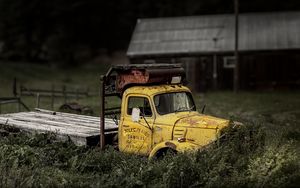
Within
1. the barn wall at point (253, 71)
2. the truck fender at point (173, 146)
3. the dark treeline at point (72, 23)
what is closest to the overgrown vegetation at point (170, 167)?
the truck fender at point (173, 146)

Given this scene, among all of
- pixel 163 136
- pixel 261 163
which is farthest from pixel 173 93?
pixel 261 163

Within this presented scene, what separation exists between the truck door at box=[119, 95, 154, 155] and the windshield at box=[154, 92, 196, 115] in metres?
0.25

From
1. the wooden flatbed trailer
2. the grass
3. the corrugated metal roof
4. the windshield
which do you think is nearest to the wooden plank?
the wooden flatbed trailer

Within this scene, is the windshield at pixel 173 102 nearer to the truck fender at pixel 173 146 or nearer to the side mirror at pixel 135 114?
the side mirror at pixel 135 114

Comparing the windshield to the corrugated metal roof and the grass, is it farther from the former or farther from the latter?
the corrugated metal roof

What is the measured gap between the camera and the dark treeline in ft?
194

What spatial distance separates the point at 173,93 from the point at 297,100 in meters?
19.7

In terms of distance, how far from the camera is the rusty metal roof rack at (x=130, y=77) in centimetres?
1334

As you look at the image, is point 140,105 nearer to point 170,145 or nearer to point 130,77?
point 130,77

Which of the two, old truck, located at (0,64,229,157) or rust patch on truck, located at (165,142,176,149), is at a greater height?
old truck, located at (0,64,229,157)

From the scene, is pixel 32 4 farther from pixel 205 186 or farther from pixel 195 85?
pixel 205 186

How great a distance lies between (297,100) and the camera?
1242 inches

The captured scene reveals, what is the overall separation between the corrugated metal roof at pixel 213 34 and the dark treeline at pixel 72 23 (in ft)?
46.2

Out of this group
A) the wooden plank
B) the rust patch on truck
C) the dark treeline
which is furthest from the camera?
the dark treeline
